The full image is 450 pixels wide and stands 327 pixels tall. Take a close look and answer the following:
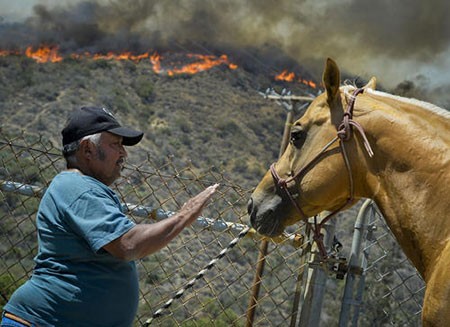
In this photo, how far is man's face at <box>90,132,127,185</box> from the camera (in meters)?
3.60

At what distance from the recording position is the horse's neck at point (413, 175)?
3.37 m

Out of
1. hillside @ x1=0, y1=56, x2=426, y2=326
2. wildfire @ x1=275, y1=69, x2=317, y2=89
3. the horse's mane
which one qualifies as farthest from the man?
wildfire @ x1=275, y1=69, x2=317, y2=89

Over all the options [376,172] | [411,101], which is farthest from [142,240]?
[411,101]

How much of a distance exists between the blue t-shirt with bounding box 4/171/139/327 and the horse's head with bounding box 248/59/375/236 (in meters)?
0.91

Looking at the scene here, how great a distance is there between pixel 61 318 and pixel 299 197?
4.62 ft

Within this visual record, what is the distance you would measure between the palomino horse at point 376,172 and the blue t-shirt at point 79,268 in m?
0.96

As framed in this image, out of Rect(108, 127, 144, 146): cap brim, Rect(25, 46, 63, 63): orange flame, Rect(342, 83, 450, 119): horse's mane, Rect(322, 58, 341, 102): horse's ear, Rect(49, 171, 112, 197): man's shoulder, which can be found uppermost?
Rect(25, 46, 63, 63): orange flame

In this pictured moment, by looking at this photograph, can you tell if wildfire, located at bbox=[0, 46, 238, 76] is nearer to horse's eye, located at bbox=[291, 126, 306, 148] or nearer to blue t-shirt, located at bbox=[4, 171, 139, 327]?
horse's eye, located at bbox=[291, 126, 306, 148]

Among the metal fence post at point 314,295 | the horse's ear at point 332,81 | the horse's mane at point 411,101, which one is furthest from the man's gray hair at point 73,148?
the metal fence post at point 314,295

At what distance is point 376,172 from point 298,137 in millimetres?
523

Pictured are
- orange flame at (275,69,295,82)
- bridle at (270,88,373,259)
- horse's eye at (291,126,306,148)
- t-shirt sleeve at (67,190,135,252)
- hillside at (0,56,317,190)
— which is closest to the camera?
t-shirt sleeve at (67,190,135,252)

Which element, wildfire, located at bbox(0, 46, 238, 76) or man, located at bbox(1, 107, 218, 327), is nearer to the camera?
man, located at bbox(1, 107, 218, 327)

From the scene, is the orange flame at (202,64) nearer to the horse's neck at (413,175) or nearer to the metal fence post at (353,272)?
the metal fence post at (353,272)

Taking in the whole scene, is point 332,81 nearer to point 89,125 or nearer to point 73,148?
point 89,125
